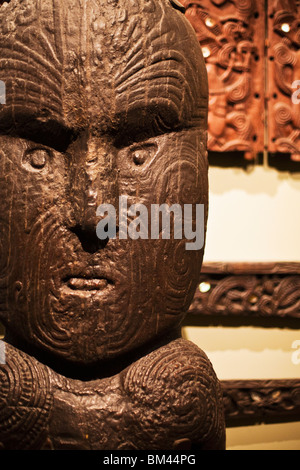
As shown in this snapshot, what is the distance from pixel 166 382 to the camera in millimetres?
1172

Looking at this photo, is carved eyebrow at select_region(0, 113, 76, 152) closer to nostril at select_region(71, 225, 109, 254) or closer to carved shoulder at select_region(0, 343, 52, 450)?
nostril at select_region(71, 225, 109, 254)

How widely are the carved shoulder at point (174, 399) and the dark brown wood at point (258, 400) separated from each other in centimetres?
78

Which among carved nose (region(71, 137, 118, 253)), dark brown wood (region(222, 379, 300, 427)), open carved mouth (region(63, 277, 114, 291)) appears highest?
carved nose (region(71, 137, 118, 253))

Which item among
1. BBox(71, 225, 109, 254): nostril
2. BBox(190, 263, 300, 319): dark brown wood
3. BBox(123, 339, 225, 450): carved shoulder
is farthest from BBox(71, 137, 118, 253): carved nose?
BBox(190, 263, 300, 319): dark brown wood

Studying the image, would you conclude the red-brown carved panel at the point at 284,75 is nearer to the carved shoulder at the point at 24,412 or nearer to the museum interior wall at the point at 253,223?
the museum interior wall at the point at 253,223

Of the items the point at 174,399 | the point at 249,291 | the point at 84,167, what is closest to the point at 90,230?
the point at 84,167

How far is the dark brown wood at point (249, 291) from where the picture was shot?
6.53 ft

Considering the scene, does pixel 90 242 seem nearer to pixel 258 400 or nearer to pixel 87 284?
pixel 87 284

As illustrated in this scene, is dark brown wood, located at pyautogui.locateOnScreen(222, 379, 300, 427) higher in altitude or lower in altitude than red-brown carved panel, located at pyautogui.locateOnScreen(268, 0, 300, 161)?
lower

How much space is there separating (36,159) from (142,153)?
0.26 meters

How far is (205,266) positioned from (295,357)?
58 centimetres

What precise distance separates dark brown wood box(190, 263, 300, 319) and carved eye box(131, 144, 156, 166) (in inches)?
34.1

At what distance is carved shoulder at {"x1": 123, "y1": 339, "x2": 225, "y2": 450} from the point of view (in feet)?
3.77

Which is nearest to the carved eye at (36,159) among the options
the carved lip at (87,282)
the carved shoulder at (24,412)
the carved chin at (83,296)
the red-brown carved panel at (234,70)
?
the carved chin at (83,296)
